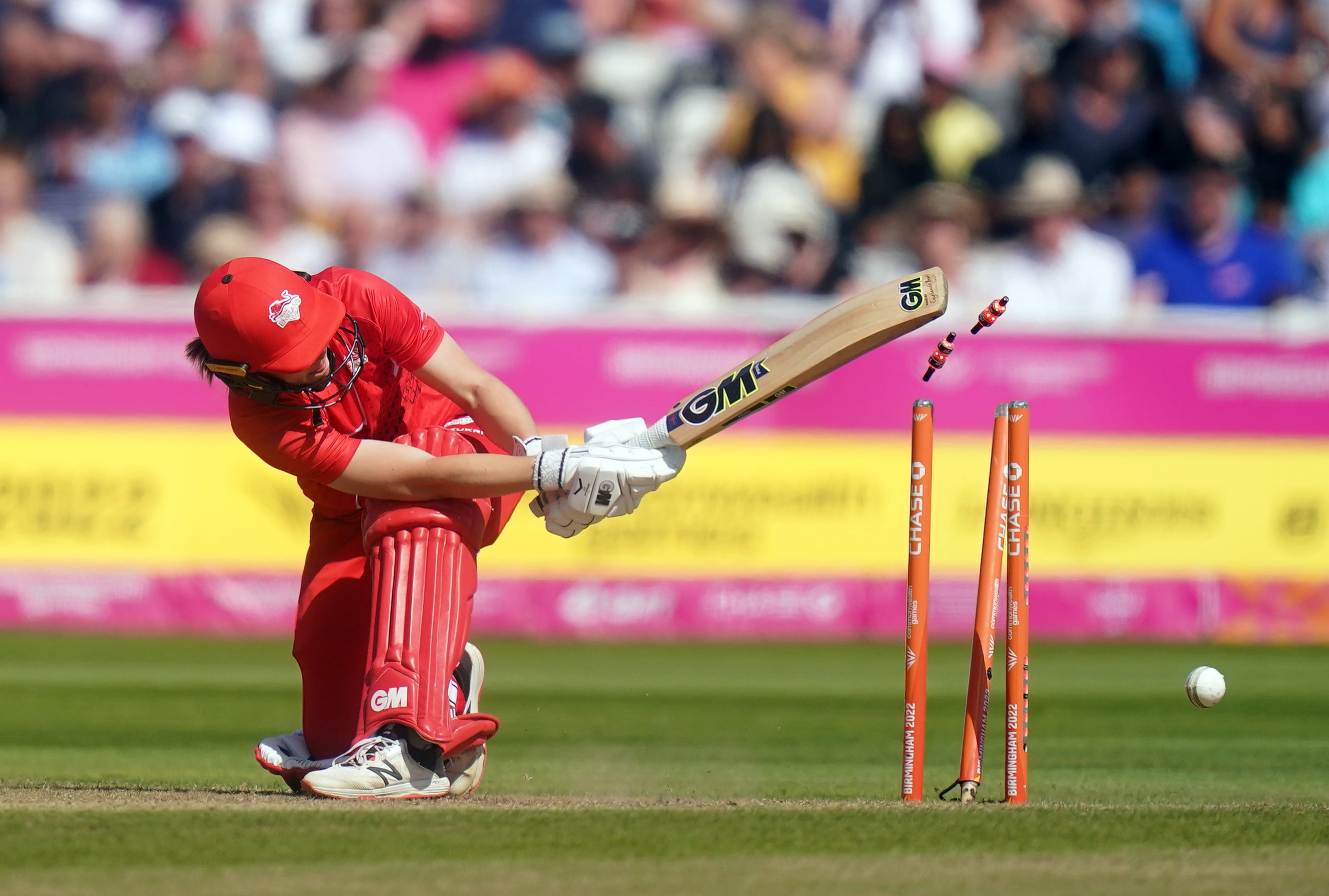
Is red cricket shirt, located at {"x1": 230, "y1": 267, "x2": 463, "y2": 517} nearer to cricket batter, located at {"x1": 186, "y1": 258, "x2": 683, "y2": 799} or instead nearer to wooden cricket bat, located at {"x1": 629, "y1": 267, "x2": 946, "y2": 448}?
cricket batter, located at {"x1": 186, "y1": 258, "x2": 683, "y2": 799}

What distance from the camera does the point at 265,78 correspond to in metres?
13.8

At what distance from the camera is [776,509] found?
435 inches

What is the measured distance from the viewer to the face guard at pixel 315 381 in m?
4.91

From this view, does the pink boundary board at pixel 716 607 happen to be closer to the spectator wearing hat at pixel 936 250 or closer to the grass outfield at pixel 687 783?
the grass outfield at pixel 687 783

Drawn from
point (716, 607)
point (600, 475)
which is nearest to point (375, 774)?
point (600, 475)

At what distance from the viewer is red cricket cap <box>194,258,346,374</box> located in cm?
481

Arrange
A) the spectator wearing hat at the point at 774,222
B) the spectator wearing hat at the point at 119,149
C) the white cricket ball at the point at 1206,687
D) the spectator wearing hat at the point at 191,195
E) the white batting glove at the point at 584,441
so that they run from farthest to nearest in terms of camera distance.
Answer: the spectator wearing hat at the point at 119,149 < the spectator wearing hat at the point at 191,195 < the spectator wearing hat at the point at 774,222 < the white cricket ball at the point at 1206,687 < the white batting glove at the point at 584,441

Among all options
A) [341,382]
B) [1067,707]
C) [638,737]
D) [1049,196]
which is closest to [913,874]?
[341,382]

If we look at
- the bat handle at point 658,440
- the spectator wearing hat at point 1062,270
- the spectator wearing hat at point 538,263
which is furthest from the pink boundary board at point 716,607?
the bat handle at point 658,440

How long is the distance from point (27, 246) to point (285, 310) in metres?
8.25

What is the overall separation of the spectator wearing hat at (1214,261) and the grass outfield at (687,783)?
2.90 metres

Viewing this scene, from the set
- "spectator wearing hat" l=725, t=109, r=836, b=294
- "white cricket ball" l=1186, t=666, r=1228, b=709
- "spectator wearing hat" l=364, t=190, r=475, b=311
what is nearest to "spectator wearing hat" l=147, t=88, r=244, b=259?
"spectator wearing hat" l=364, t=190, r=475, b=311

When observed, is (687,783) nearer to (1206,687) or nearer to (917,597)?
(917,597)

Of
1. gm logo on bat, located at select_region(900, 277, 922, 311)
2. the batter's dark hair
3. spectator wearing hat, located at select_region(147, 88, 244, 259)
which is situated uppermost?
spectator wearing hat, located at select_region(147, 88, 244, 259)
